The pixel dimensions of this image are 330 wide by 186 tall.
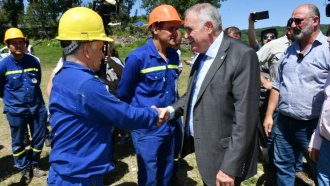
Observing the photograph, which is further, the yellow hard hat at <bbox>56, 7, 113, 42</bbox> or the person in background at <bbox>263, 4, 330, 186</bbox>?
the person in background at <bbox>263, 4, 330, 186</bbox>

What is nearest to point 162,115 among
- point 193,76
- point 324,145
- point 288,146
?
point 193,76

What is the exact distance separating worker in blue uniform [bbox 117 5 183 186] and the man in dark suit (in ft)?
2.87

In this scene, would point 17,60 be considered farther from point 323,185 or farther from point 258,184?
point 323,185

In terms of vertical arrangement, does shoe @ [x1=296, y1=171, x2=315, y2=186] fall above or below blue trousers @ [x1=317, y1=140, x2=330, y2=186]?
below

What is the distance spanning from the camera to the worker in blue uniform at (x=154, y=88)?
359 cm

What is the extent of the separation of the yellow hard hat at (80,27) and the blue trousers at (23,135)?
10.3 ft

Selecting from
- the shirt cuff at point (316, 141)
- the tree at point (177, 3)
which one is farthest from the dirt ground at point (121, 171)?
the tree at point (177, 3)

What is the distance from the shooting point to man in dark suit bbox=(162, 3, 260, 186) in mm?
2436

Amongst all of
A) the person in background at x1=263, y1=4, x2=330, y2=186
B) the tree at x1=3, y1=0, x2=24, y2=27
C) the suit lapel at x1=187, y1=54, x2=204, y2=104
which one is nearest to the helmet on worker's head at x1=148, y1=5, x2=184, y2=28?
the suit lapel at x1=187, y1=54, x2=204, y2=104

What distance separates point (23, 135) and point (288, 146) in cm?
377

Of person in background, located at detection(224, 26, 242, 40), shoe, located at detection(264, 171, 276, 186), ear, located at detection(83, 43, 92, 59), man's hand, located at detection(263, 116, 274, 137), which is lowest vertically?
shoe, located at detection(264, 171, 276, 186)

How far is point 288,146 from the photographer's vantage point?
3.76 metres

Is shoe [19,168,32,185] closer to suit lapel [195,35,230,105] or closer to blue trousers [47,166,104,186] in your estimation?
blue trousers [47,166,104,186]

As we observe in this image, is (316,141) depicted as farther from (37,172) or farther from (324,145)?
(37,172)
